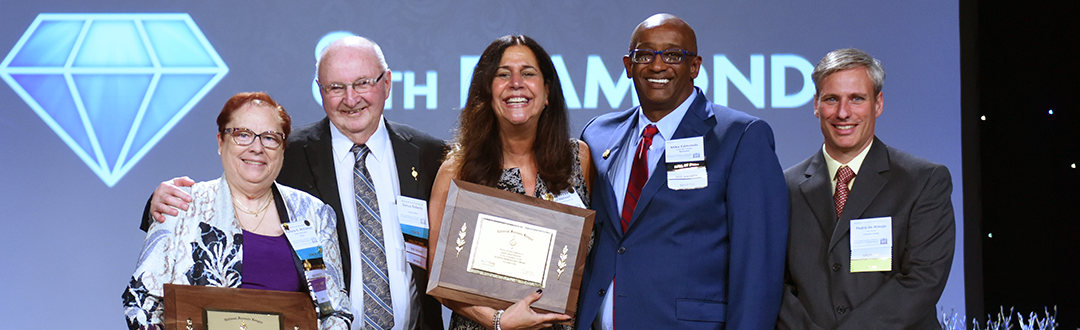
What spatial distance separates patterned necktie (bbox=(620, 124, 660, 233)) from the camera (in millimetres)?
2480

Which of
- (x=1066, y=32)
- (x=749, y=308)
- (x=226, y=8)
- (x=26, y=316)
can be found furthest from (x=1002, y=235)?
(x=26, y=316)

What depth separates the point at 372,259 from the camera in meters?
2.78

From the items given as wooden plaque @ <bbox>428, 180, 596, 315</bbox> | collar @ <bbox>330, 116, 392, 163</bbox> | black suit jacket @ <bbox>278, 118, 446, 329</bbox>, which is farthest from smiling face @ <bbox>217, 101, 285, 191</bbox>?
wooden plaque @ <bbox>428, 180, 596, 315</bbox>

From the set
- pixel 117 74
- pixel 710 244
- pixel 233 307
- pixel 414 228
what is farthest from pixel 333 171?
pixel 117 74

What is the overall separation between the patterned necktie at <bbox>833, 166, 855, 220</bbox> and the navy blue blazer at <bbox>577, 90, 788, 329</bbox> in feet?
0.97

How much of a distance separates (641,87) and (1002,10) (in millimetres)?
3451

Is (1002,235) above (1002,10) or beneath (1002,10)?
beneath

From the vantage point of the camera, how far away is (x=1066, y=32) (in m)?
4.73

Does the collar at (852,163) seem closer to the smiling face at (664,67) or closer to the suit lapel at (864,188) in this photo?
the suit lapel at (864,188)

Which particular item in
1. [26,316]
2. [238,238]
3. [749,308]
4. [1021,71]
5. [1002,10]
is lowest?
[26,316]

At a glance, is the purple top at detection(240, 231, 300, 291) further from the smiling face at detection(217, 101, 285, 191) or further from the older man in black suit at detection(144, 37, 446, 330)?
the older man in black suit at detection(144, 37, 446, 330)

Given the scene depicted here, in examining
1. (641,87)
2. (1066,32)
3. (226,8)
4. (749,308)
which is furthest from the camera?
(226,8)

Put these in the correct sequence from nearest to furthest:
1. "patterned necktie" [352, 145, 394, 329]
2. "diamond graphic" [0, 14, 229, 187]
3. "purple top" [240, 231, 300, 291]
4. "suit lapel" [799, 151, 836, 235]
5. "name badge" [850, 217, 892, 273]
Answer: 1. "purple top" [240, 231, 300, 291]
2. "name badge" [850, 217, 892, 273]
3. "suit lapel" [799, 151, 836, 235]
4. "patterned necktie" [352, 145, 394, 329]
5. "diamond graphic" [0, 14, 229, 187]

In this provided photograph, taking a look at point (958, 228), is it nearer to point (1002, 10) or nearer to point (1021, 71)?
point (1021, 71)
